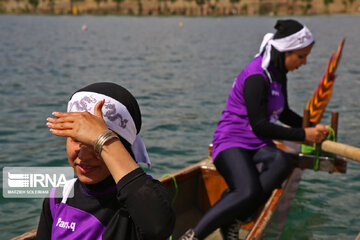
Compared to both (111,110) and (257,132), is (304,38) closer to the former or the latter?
(257,132)

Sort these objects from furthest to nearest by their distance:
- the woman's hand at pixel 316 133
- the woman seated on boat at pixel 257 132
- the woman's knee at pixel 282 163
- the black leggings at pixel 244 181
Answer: the woman's hand at pixel 316 133
the woman's knee at pixel 282 163
the woman seated on boat at pixel 257 132
the black leggings at pixel 244 181

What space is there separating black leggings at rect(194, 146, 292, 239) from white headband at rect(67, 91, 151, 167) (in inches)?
89.1

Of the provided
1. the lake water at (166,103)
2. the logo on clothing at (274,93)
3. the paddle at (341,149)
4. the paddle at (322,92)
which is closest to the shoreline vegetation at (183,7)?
the lake water at (166,103)

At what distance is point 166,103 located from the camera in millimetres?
14727

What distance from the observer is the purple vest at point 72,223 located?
2.23m

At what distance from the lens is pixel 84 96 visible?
212cm

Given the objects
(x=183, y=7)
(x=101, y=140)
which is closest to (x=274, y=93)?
(x=101, y=140)

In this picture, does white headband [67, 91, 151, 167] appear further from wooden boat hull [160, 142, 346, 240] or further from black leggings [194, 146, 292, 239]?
wooden boat hull [160, 142, 346, 240]

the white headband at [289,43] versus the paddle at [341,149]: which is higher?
the white headband at [289,43]

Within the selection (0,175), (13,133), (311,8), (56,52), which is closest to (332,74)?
(0,175)

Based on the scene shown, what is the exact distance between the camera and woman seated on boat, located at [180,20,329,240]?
437 cm

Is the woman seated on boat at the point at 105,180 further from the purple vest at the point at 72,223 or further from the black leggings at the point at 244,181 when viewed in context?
the black leggings at the point at 244,181

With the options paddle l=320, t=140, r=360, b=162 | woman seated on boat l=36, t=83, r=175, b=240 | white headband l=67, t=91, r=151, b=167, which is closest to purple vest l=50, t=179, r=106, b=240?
woman seated on boat l=36, t=83, r=175, b=240

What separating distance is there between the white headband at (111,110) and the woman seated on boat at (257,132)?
2.29 metres
